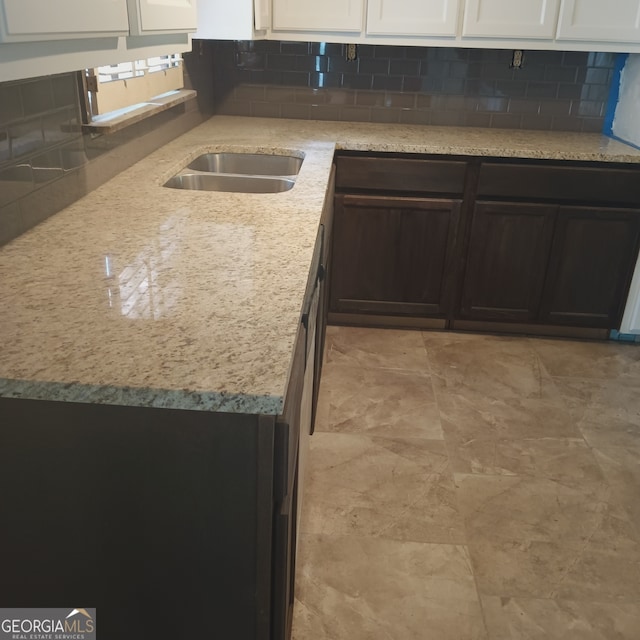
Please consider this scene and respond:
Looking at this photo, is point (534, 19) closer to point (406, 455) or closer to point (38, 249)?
point (406, 455)

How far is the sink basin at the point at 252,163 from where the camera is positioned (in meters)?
2.54

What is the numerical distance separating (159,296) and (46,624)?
0.57m

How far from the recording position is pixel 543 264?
293 cm

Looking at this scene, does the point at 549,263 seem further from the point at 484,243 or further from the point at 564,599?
the point at 564,599

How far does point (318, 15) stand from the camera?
9.41 feet

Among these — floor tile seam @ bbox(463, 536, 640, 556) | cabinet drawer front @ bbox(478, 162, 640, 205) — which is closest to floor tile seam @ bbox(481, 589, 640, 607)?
floor tile seam @ bbox(463, 536, 640, 556)

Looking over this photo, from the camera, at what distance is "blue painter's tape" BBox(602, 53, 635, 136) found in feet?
10.2

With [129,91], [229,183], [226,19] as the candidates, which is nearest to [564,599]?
[229,183]

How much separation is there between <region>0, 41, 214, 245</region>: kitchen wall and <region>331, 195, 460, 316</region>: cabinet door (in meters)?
1.17

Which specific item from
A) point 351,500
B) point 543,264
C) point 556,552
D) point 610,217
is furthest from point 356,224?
point 556,552

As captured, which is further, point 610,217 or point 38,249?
point 610,217

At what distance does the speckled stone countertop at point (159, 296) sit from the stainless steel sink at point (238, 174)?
9 centimetres

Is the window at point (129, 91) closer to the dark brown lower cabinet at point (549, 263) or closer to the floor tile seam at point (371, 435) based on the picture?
the floor tile seam at point (371, 435)

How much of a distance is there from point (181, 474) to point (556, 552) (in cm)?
136
